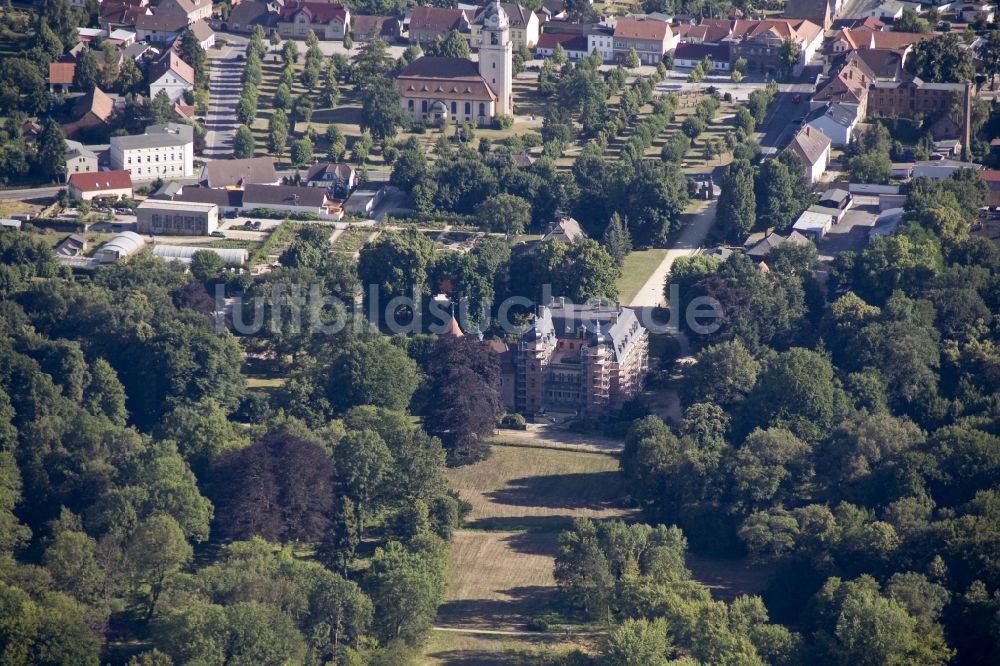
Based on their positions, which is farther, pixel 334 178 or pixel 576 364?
pixel 334 178

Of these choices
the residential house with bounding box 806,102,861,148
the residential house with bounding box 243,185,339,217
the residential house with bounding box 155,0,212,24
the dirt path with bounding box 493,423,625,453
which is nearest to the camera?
the dirt path with bounding box 493,423,625,453

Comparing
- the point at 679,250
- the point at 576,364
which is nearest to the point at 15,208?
the point at 679,250

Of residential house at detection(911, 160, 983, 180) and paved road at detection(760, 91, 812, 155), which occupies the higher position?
paved road at detection(760, 91, 812, 155)

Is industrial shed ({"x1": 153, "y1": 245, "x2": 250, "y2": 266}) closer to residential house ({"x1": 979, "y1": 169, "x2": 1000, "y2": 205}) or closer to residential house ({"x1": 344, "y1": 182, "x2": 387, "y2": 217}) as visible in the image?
residential house ({"x1": 344, "y1": 182, "x2": 387, "y2": 217})

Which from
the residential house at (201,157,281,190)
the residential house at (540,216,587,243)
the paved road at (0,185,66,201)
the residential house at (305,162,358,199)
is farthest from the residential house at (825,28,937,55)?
the paved road at (0,185,66,201)

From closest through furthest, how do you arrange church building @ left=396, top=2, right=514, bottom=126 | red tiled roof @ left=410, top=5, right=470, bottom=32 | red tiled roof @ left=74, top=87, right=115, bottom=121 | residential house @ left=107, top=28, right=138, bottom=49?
red tiled roof @ left=74, top=87, right=115, bottom=121 < church building @ left=396, top=2, right=514, bottom=126 < residential house @ left=107, top=28, right=138, bottom=49 < red tiled roof @ left=410, top=5, right=470, bottom=32

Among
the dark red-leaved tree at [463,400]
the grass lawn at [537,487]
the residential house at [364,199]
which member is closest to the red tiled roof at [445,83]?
the residential house at [364,199]

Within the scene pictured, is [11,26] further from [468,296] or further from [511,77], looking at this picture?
[468,296]

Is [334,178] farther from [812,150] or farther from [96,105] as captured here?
[812,150]

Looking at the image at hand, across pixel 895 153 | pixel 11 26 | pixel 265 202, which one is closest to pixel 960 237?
pixel 895 153
